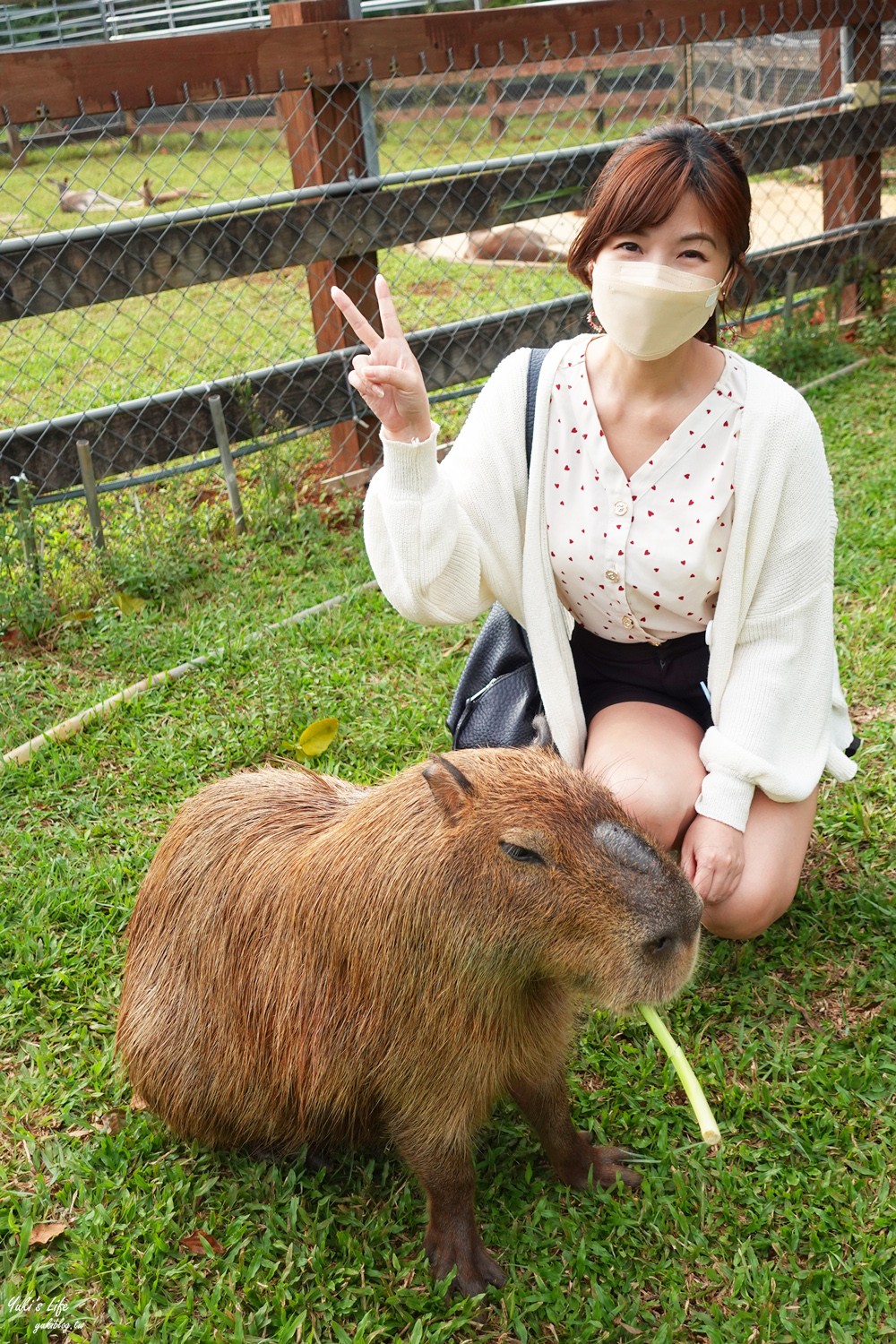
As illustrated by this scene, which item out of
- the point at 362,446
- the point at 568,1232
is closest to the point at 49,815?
the point at 568,1232

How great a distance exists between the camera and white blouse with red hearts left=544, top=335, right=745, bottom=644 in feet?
7.39

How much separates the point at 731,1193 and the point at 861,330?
16.4ft

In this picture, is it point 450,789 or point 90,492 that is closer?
point 450,789

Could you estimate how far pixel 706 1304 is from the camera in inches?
75.8

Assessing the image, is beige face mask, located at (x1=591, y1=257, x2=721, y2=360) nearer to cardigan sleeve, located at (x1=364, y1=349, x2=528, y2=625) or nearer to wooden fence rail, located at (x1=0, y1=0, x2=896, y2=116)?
cardigan sleeve, located at (x1=364, y1=349, x2=528, y2=625)

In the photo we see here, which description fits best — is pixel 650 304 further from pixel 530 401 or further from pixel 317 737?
pixel 317 737

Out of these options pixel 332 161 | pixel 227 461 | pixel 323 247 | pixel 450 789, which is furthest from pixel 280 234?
pixel 450 789

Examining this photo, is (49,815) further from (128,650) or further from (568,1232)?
(568,1232)

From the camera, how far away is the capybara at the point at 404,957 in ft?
5.66

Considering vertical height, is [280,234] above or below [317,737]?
above

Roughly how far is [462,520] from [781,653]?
642 millimetres

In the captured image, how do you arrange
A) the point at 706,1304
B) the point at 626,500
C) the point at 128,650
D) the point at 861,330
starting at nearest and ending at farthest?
the point at 706,1304, the point at 626,500, the point at 128,650, the point at 861,330

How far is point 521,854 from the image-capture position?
5.69 ft

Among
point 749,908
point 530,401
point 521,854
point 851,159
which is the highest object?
point 530,401
